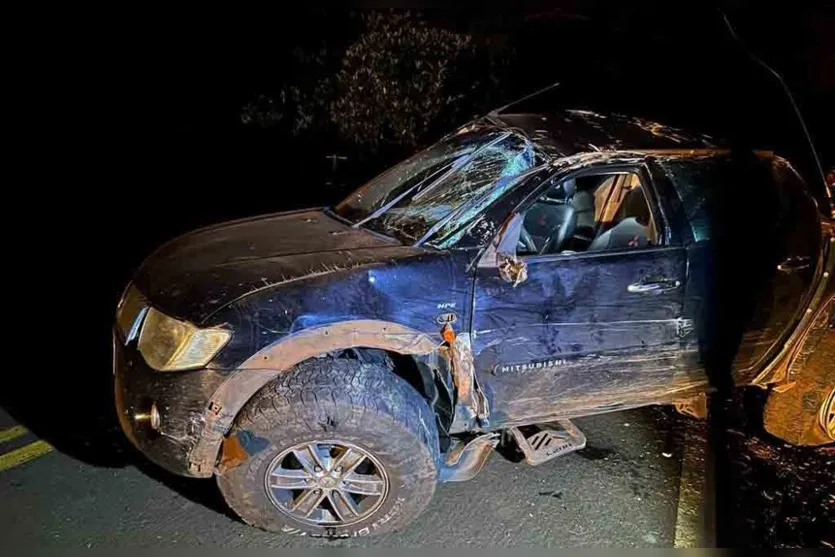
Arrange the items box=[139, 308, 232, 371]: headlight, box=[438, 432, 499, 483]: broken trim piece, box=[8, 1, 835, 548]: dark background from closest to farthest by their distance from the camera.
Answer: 1. box=[139, 308, 232, 371]: headlight
2. box=[438, 432, 499, 483]: broken trim piece
3. box=[8, 1, 835, 548]: dark background

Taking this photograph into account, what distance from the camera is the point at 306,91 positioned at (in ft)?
31.9

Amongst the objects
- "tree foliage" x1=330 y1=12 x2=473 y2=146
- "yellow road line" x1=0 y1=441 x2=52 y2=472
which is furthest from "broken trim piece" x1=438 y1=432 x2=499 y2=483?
"tree foliage" x1=330 y1=12 x2=473 y2=146

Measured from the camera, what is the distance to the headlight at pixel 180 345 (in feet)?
9.42

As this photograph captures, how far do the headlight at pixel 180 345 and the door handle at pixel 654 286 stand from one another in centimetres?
184

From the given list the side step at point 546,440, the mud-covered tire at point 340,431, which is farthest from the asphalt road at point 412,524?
the side step at point 546,440

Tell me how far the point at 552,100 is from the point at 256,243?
8103 millimetres

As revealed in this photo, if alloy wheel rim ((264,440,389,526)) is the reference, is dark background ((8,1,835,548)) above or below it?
above

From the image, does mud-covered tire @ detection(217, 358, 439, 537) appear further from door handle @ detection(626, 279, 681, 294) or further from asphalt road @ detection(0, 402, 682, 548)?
door handle @ detection(626, 279, 681, 294)

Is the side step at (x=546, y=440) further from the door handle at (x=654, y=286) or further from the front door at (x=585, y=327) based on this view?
the door handle at (x=654, y=286)

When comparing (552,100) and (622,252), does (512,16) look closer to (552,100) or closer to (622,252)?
(552,100)

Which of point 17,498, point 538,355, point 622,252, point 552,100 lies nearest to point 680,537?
point 538,355

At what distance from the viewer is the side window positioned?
3.59 metres

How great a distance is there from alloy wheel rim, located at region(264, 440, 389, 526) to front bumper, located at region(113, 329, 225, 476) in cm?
37

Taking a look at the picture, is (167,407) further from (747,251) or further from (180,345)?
(747,251)
